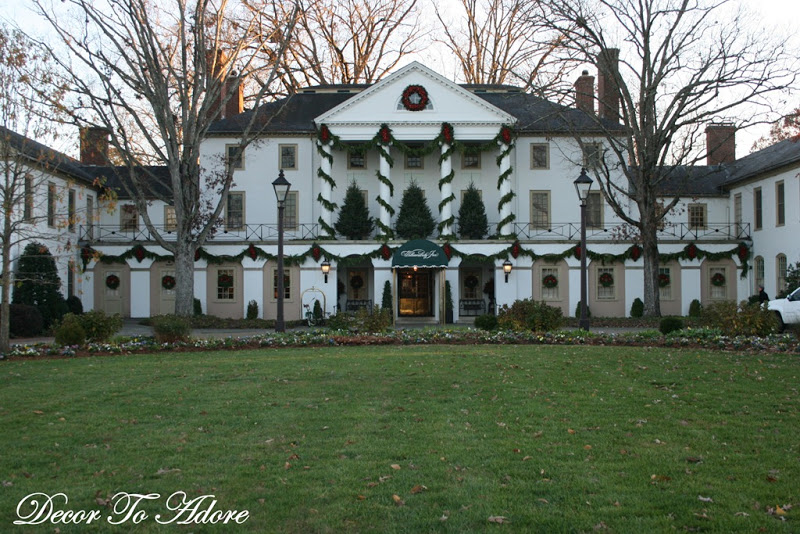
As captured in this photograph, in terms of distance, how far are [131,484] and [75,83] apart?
69.7 feet

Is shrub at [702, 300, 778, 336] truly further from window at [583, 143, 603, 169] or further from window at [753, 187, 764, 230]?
window at [753, 187, 764, 230]

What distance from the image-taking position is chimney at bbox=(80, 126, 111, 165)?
22.5m

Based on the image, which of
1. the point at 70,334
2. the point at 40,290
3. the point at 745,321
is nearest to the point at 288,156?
the point at 40,290

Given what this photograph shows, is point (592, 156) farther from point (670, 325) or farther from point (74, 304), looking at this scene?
point (74, 304)

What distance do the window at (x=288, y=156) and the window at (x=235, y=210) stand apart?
2.66 m

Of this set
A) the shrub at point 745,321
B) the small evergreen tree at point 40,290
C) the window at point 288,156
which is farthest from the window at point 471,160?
the small evergreen tree at point 40,290

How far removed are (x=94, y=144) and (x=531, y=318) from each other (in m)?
17.5

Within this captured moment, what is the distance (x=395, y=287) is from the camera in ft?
106

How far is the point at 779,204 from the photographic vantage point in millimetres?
30938

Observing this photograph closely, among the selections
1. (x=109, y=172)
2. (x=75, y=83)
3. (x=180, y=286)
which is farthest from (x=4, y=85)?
(x=109, y=172)

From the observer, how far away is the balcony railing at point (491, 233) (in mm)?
34344

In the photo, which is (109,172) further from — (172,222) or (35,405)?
(35,405)

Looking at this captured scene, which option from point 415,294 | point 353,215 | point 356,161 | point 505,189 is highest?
point 356,161

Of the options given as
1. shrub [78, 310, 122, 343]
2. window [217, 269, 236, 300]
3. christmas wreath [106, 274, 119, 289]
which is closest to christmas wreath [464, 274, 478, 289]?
window [217, 269, 236, 300]
